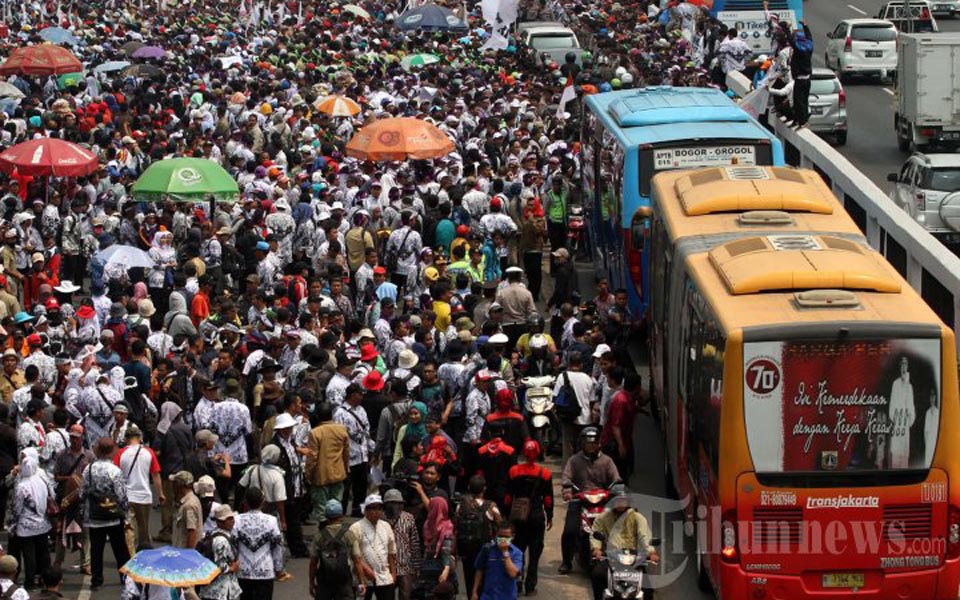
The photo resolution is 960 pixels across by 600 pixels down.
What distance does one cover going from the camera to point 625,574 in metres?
15.7

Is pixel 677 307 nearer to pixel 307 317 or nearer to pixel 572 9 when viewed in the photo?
pixel 307 317

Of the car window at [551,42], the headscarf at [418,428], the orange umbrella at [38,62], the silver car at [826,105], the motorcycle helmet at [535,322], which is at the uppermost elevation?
the headscarf at [418,428]

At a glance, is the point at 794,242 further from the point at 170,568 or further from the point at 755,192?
the point at 170,568

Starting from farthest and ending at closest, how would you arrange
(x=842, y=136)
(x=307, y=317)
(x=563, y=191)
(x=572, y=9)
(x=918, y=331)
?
1. (x=572, y=9)
2. (x=842, y=136)
3. (x=563, y=191)
4. (x=307, y=317)
5. (x=918, y=331)

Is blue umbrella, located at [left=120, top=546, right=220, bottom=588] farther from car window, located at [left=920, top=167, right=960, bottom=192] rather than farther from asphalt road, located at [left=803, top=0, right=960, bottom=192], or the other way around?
asphalt road, located at [left=803, top=0, right=960, bottom=192]

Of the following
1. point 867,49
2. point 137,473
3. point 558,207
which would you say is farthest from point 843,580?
point 867,49

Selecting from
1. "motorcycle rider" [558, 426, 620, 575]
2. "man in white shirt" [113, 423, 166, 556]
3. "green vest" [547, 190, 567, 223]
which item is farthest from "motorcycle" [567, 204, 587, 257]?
"man in white shirt" [113, 423, 166, 556]

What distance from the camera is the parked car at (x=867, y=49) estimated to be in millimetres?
45938

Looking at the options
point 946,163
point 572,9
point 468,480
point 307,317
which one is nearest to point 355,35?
point 572,9

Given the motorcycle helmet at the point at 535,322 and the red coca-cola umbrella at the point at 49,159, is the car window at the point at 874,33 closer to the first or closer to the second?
the red coca-cola umbrella at the point at 49,159

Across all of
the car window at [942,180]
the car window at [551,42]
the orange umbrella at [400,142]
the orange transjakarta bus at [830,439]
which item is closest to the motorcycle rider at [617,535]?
the orange transjakarta bus at [830,439]

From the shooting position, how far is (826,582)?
15281 mm

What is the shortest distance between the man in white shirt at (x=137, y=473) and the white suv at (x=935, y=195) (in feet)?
47.3

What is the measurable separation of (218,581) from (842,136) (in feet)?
83.4
